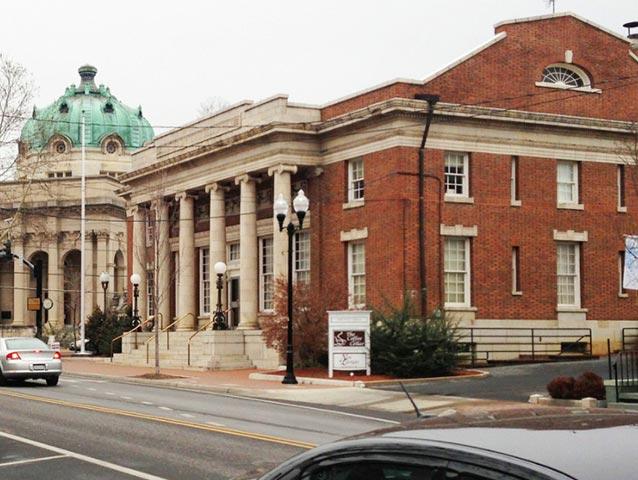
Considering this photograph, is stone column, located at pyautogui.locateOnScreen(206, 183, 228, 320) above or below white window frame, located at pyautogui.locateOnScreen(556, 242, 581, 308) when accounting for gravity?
above

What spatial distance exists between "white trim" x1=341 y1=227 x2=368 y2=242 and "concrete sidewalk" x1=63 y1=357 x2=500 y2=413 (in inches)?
226

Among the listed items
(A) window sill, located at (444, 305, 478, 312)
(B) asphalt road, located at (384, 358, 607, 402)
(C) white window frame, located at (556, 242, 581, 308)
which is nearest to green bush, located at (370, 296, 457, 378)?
(B) asphalt road, located at (384, 358, 607, 402)

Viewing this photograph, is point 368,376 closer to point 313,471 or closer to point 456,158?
point 456,158

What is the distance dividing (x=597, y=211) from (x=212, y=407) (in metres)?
21.3

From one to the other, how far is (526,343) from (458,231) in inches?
180

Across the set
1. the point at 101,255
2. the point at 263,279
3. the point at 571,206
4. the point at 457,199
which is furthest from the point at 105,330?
the point at 101,255

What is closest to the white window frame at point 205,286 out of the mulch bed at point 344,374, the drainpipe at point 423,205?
the drainpipe at point 423,205

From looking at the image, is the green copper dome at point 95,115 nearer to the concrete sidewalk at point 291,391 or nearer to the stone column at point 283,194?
the stone column at point 283,194

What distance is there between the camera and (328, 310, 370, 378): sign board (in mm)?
30344

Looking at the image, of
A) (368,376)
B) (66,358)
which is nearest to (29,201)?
(66,358)

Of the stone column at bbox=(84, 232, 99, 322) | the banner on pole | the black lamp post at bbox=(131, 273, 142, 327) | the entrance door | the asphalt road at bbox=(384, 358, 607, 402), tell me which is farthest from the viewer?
the stone column at bbox=(84, 232, 99, 322)

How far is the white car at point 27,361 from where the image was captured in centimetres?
2883

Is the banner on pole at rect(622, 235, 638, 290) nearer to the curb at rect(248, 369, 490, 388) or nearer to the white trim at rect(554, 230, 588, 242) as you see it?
the curb at rect(248, 369, 490, 388)

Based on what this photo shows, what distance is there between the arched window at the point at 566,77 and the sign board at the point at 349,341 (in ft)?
45.4
